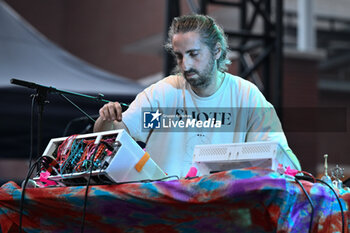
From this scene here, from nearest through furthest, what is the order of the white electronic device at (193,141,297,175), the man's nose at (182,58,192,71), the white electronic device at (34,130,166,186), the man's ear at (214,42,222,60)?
the white electronic device at (193,141,297,175) < the white electronic device at (34,130,166,186) < the man's nose at (182,58,192,71) < the man's ear at (214,42,222,60)

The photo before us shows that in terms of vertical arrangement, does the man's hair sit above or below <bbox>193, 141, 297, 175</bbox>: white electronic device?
above

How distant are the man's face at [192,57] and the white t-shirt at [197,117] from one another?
0.13 metres

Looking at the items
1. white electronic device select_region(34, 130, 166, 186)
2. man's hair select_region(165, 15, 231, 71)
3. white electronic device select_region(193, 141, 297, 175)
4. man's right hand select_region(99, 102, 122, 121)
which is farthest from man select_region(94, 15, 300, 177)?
white electronic device select_region(193, 141, 297, 175)

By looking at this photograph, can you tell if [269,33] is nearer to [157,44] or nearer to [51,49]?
[51,49]

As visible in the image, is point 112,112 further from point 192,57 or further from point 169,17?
point 169,17

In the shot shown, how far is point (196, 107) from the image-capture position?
301cm

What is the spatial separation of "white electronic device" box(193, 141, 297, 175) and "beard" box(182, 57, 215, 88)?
749 mm

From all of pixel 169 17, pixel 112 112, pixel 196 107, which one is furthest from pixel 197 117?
pixel 169 17

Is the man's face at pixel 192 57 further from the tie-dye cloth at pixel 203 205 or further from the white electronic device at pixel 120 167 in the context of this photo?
the tie-dye cloth at pixel 203 205

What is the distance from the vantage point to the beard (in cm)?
288

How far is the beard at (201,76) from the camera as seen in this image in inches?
113

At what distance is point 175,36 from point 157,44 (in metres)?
9.05

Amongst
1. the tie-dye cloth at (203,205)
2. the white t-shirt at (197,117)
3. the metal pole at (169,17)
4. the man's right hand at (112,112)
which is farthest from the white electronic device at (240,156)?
the metal pole at (169,17)

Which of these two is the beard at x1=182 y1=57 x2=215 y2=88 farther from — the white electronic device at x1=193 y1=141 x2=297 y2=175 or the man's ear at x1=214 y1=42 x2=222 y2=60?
the white electronic device at x1=193 y1=141 x2=297 y2=175
